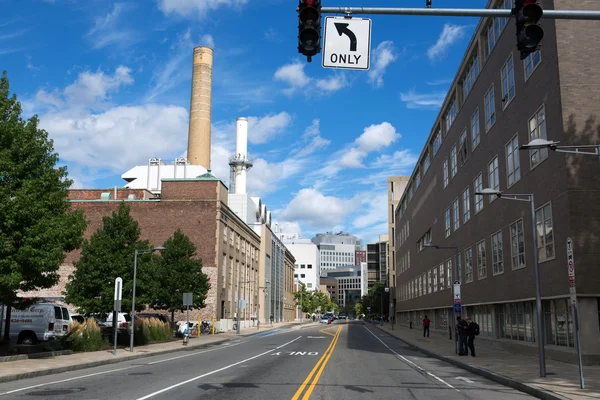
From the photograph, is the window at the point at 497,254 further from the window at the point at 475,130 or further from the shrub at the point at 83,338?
the shrub at the point at 83,338

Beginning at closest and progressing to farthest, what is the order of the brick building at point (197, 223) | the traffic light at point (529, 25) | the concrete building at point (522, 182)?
1. the traffic light at point (529, 25)
2. the concrete building at point (522, 182)
3. the brick building at point (197, 223)

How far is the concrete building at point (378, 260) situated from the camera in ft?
500

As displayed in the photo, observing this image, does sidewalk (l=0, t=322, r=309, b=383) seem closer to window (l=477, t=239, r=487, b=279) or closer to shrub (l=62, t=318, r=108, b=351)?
shrub (l=62, t=318, r=108, b=351)

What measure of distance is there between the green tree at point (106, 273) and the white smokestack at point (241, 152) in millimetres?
67981

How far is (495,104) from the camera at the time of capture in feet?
102

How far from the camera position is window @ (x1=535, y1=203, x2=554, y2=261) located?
23.0 metres

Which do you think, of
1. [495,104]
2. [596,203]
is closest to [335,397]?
[596,203]

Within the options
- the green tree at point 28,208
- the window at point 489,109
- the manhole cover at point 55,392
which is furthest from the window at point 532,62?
the manhole cover at point 55,392

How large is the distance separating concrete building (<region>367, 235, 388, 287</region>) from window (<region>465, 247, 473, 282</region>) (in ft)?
357

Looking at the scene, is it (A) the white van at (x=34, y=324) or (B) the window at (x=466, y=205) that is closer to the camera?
(A) the white van at (x=34, y=324)

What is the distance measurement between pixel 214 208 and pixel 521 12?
52.0m

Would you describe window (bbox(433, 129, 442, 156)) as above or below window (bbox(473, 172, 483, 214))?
above

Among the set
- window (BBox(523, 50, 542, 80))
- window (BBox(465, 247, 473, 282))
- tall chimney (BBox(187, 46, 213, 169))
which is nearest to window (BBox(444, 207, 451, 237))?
window (BBox(465, 247, 473, 282))

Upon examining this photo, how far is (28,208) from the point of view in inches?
811
